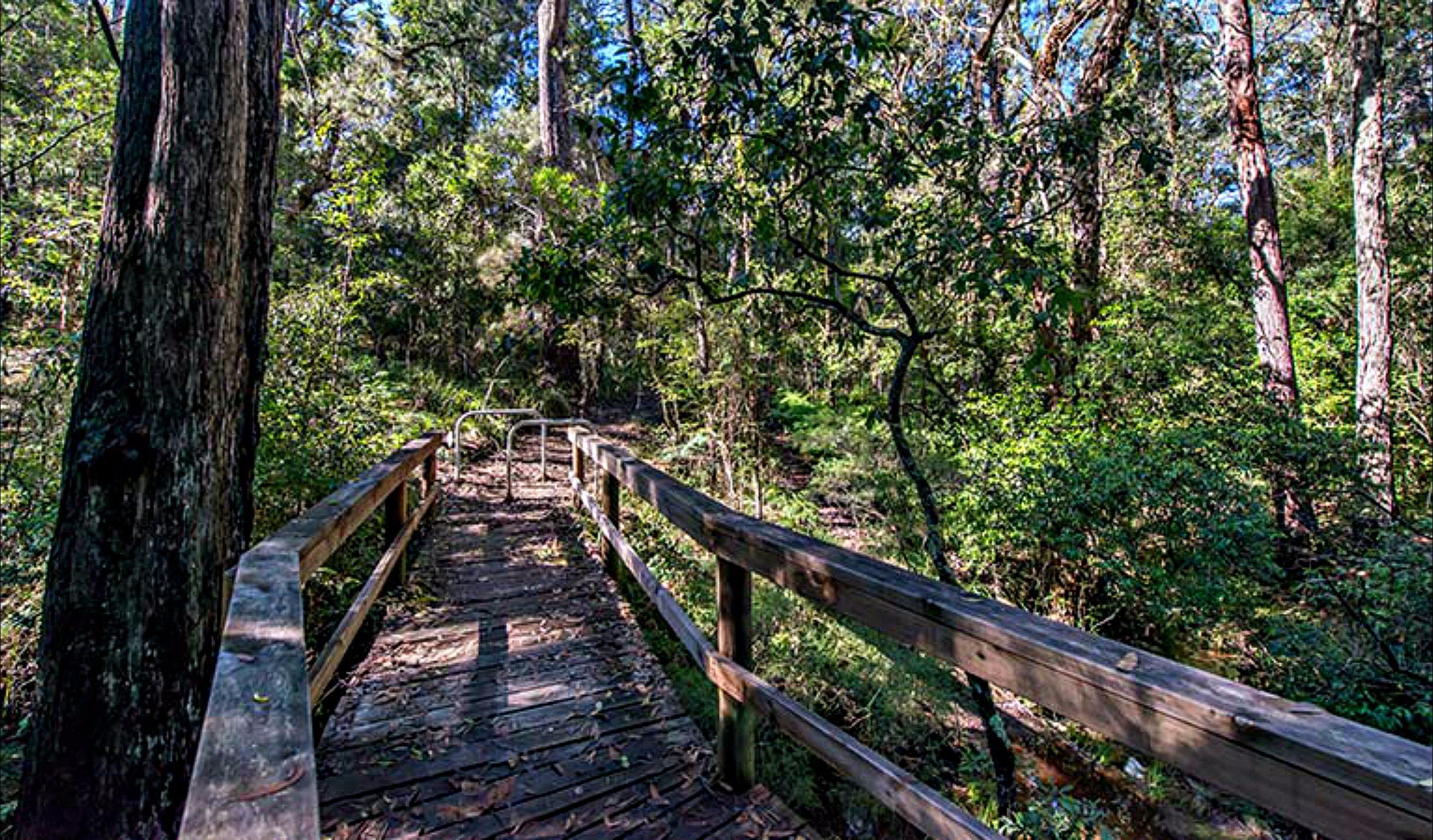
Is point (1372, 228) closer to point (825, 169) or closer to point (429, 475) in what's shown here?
point (825, 169)

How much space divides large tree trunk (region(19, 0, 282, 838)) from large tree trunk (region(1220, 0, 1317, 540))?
8.20m

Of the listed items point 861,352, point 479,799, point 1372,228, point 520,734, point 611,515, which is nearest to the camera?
point 479,799

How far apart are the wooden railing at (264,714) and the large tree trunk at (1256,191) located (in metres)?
7.96

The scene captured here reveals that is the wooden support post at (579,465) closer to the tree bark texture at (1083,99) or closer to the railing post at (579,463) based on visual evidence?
the railing post at (579,463)

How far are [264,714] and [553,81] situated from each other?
12.6m

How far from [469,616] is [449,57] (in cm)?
1765

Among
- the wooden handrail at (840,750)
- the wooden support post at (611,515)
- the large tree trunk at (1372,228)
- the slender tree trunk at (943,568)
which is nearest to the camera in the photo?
the wooden handrail at (840,750)

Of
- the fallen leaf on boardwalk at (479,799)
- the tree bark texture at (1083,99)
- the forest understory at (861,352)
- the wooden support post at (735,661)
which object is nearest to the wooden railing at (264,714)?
the fallen leaf on boardwalk at (479,799)

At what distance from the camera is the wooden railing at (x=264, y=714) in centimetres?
79

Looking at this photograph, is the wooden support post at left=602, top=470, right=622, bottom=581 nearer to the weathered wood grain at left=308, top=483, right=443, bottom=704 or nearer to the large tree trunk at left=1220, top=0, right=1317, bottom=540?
the weathered wood grain at left=308, top=483, right=443, bottom=704

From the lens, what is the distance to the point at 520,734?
2.69 metres

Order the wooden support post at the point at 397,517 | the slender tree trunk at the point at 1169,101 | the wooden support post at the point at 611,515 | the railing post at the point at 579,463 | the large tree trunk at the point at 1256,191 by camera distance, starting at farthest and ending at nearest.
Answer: the slender tree trunk at the point at 1169,101, the large tree trunk at the point at 1256,191, the railing post at the point at 579,463, the wooden support post at the point at 611,515, the wooden support post at the point at 397,517

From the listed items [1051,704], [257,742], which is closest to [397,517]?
[257,742]

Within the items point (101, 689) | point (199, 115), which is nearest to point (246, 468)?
point (101, 689)
